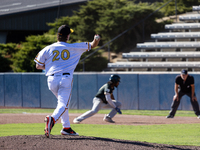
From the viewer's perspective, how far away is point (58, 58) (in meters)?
5.50

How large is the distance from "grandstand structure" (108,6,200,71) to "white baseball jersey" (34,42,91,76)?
466 inches

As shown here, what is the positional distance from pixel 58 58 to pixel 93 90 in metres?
9.57

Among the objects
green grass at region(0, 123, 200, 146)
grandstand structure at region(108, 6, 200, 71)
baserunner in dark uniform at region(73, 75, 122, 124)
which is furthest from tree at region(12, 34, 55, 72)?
green grass at region(0, 123, 200, 146)

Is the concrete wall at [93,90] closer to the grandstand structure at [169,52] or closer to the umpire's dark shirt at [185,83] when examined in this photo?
the grandstand structure at [169,52]

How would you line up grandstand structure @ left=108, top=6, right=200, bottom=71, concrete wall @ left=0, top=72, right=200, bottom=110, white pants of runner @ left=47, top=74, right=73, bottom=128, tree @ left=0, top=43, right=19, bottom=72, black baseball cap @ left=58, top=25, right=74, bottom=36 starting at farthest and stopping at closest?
1. tree @ left=0, top=43, right=19, bottom=72
2. grandstand structure @ left=108, top=6, right=200, bottom=71
3. concrete wall @ left=0, top=72, right=200, bottom=110
4. black baseball cap @ left=58, top=25, right=74, bottom=36
5. white pants of runner @ left=47, top=74, right=73, bottom=128

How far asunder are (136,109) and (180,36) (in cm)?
649

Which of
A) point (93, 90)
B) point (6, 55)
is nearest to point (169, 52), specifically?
point (93, 90)

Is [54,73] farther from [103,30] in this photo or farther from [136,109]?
[103,30]

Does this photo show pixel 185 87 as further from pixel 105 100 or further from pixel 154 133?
pixel 154 133

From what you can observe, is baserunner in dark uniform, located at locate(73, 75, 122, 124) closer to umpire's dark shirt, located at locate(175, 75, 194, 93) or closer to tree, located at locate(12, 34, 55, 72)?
umpire's dark shirt, located at locate(175, 75, 194, 93)

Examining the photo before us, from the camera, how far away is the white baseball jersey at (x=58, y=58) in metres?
5.47

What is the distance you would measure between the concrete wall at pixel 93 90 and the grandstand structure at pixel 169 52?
9.32ft

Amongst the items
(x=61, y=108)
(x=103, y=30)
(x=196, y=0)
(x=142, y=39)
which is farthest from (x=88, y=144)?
(x=196, y=0)

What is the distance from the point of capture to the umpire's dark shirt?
411 inches
